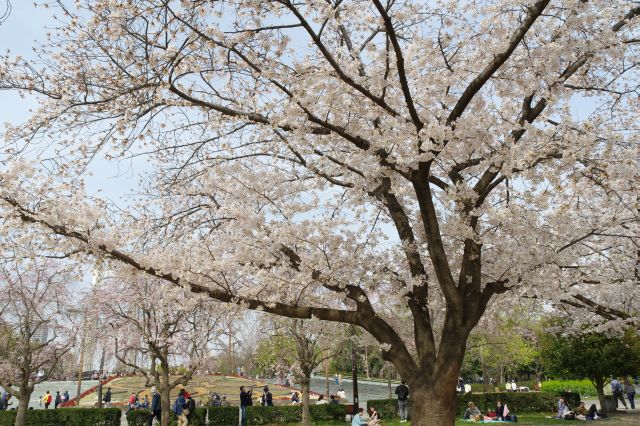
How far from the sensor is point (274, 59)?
5.05 metres

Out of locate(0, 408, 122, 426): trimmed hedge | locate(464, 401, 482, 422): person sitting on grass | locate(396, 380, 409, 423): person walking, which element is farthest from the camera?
locate(0, 408, 122, 426): trimmed hedge

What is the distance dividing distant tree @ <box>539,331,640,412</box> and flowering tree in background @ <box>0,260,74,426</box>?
1716 cm

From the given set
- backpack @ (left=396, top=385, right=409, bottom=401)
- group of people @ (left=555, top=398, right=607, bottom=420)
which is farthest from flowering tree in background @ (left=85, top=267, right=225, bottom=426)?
→ group of people @ (left=555, top=398, right=607, bottom=420)

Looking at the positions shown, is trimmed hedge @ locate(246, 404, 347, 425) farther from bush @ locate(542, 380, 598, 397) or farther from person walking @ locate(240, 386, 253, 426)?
bush @ locate(542, 380, 598, 397)

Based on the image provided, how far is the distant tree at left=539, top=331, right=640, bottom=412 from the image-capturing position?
54.6 feet

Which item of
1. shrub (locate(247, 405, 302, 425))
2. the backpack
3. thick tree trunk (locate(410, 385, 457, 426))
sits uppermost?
thick tree trunk (locate(410, 385, 457, 426))

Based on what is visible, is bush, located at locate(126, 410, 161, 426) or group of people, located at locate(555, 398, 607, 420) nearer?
group of people, located at locate(555, 398, 607, 420)

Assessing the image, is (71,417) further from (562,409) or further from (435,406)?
(562,409)

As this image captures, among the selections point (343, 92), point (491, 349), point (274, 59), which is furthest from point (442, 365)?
point (491, 349)

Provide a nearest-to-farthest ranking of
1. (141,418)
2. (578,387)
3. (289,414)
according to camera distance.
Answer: (141,418) → (289,414) → (578,387)

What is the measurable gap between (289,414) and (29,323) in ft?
31.6

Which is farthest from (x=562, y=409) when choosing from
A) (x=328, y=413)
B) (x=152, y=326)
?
(x=152, y=326)

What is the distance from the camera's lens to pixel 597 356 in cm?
1716

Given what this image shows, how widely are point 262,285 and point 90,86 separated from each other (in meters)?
3.00
